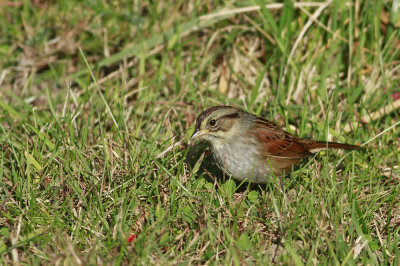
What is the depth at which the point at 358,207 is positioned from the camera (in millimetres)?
4328

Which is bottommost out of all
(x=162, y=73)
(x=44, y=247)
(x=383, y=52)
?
(x=44, y=247)

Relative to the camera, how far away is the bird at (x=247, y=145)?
188 inches

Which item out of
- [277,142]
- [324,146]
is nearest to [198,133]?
[277,142]

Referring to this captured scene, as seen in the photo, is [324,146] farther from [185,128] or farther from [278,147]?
[185,128]

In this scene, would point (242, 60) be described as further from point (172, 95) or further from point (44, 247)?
point (44, 247)

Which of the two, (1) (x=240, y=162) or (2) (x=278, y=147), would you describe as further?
(2) (x=278, y=147)

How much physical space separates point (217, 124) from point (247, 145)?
1.15ft

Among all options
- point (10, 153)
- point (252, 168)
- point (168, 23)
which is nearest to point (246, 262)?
point (252, 168)

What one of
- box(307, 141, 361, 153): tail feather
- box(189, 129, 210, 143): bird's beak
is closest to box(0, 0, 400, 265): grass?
box(307, 141, 361, 153): tail feather

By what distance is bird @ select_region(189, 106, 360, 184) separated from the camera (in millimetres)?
4766

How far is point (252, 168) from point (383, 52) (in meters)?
2.47

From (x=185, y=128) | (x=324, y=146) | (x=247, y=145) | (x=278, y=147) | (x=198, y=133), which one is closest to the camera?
(x=198, y=133)

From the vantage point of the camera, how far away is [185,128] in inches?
228

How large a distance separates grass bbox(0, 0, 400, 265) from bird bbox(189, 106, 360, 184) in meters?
0.16
